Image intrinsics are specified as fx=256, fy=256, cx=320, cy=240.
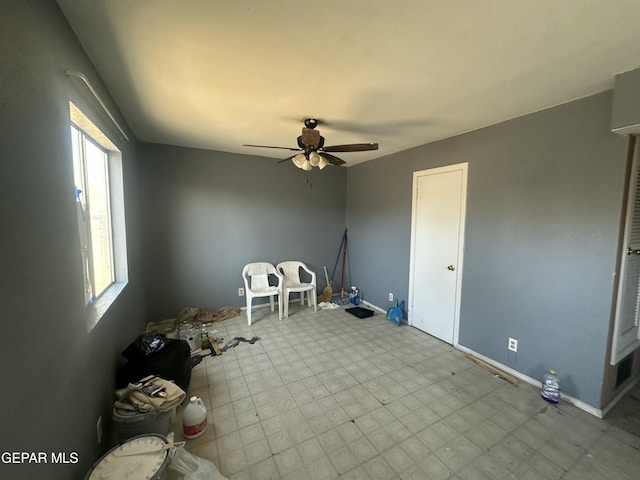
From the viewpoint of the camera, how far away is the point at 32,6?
Result: 90cm

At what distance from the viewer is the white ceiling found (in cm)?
111

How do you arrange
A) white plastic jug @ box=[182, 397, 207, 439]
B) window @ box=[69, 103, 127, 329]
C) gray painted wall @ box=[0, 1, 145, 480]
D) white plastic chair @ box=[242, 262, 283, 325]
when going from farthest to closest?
white plastic chair @ box=[242, 262, 283, 325], white plastic jug @ box=[182, 397, 207, 439], window @ box=[69, 103, 127, 329], gray painted wall @ box=[0, 1, 145, 480]

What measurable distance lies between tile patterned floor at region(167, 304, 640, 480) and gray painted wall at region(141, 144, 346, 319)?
130 centimetres

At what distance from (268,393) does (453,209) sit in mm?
2572

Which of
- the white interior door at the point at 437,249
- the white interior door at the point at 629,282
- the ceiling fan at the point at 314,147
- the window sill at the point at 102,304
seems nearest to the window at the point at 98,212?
the window sill at the point at 102,304

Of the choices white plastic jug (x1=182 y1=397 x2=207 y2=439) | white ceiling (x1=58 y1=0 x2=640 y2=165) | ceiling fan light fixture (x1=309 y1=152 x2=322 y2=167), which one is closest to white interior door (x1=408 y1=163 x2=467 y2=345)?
white ceiling (x1=58 y1=0 x2=640 y2=165)

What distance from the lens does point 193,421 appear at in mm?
1676

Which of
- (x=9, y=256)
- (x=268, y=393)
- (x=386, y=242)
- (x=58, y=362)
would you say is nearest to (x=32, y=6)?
(x=9, y=256)

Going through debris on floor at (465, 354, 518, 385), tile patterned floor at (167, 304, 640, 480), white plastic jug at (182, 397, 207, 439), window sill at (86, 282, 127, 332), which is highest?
window sill at (86, 282, 127, 332)

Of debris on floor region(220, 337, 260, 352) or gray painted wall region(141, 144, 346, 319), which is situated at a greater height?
gray painted wall region(141, 144, 346, 319)

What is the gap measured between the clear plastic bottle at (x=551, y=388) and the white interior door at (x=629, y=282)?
15.4 inches

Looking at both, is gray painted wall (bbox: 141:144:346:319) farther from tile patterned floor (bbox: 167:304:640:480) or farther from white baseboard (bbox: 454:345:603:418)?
white baseboard (bbox: 454:345:603:418)

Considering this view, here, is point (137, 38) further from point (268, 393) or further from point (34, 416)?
point (268, 393)

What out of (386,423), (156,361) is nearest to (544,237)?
(386,423)
